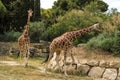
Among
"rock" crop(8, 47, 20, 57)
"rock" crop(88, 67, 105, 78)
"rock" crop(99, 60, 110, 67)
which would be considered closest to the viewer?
"rock" crop(99, 60, 110, 67)

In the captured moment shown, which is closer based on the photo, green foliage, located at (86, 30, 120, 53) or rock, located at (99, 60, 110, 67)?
rock, located at (99, 60, 110, 67)

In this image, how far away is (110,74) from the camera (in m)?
15.7

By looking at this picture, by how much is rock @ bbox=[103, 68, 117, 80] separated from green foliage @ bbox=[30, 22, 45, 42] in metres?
13.7

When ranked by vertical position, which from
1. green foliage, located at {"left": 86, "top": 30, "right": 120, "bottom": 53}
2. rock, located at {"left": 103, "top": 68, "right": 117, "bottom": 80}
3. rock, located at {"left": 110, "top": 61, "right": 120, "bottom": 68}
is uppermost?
green foliage, located at {"left": 86, "top": 30, "right": 120, "bottom": 53}

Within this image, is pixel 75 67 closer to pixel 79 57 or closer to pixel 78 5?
Result: pixel 79 57

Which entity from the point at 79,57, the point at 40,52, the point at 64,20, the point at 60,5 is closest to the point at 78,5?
the point at 60,5

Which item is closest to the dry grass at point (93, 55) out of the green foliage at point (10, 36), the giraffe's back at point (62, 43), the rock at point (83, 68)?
the rock at point (83, 68)

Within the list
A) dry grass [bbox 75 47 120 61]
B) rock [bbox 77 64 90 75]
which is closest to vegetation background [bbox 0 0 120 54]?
dry grass [bbox 75 47 120 61]

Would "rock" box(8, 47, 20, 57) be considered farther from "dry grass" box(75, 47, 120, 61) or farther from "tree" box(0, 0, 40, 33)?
"dry grass" box(75, 47, 120, 61)

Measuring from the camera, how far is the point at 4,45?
26859 mm

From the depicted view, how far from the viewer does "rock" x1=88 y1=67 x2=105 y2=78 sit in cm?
1605

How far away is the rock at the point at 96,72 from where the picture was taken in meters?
16.0

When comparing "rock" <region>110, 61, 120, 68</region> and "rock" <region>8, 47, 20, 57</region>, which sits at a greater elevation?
"rock" <region>8, 47, 20, 57</region>

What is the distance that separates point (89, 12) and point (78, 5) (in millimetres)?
8566
